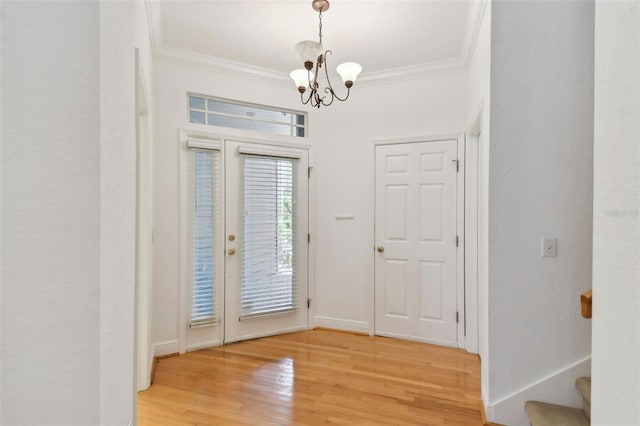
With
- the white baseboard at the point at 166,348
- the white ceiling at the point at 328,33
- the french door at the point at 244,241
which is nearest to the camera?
the white ceiling at the point at 328,33

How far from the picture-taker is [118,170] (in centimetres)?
105

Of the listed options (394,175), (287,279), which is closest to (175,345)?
(287,279)

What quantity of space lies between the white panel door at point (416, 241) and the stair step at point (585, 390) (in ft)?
4.53

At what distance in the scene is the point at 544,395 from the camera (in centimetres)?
195

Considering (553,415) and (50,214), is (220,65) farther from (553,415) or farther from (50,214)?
(553,415)

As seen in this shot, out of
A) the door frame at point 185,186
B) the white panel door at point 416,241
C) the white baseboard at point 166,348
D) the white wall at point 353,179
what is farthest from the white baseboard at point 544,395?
the white baseboard at point 166,348

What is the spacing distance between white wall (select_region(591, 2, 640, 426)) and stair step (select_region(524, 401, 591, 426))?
1.32 meters

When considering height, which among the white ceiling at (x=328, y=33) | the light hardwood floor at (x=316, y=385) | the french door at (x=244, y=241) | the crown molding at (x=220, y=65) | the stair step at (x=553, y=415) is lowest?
the light hardwood floor at (x=316, y=385)

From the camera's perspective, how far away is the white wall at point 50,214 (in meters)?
0.76

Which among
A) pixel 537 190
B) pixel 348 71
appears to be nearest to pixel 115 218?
pixel 348 71

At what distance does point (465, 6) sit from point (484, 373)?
8.14ft

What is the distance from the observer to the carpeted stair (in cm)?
175

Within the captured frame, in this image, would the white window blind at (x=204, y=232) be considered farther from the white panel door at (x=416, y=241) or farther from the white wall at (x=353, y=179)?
the white panel door at (x=416, y=241)

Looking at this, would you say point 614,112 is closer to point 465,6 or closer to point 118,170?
point 118,170
